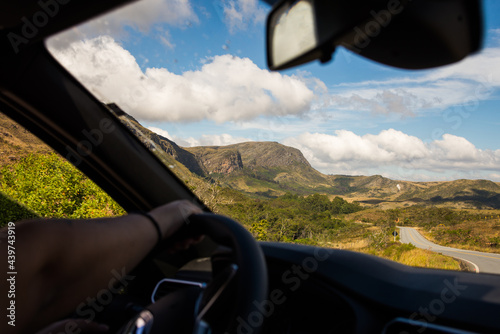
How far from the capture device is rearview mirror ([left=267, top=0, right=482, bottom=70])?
2.46 ft

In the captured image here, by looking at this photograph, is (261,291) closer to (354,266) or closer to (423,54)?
(354,266)

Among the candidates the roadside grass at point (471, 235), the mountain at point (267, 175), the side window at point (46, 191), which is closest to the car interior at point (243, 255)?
the mountain at point (267, 175)

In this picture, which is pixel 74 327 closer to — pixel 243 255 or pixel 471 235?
pixel 243 255

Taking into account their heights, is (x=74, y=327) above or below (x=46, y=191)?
below

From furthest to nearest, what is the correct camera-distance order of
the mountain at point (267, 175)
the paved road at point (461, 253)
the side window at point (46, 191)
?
the side window at point (46, 191)
the mountain at point (267, 175)
the paved road at point (461, 253)

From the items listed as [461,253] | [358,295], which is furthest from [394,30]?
[461,253]

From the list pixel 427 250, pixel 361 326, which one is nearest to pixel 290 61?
pixel 361 326

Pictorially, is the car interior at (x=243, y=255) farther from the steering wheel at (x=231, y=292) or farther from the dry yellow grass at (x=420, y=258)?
the dry yellow grass at (x=420, y=258)

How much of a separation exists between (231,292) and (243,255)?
6.0 inches

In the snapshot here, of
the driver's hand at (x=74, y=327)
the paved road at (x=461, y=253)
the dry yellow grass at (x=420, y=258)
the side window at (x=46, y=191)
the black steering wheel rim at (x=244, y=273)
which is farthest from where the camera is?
the side window at (x=46, y=191)

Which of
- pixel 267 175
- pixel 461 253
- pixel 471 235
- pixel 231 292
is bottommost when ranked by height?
pixel 471 235

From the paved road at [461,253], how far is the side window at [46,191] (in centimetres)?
500

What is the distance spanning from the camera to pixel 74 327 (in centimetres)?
180

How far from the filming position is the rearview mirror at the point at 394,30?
2.46ft
